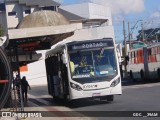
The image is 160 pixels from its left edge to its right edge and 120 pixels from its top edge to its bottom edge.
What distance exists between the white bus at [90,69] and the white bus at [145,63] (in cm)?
1668

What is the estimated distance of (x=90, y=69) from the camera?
2192 centimetres

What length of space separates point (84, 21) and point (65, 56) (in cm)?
6795

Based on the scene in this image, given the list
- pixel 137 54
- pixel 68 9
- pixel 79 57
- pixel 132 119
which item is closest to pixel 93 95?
pixel 79 57

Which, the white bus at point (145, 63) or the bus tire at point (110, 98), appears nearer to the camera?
the bus tire at point (110, 98)

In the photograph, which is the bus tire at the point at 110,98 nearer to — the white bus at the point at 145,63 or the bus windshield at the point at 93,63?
the bus windshield at the point at 93,63

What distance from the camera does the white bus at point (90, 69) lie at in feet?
70.7

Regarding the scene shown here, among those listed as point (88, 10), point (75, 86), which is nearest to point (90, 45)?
point (75, 86)

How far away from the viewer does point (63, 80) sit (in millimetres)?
23016

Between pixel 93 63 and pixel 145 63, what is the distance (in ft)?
66.5

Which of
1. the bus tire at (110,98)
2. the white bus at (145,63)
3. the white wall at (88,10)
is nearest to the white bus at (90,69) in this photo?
the bus tire at (110,98)

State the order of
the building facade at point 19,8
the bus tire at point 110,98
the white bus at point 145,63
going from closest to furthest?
the bus tire at point 110,98
the white bus at point 145,63
the building facade at point 19,8

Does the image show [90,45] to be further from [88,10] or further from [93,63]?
[88,10]

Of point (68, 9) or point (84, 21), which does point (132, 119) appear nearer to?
point (84, 21)

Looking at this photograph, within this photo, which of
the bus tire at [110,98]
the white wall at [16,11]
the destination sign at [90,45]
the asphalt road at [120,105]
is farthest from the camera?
the white wall at [16,11]
